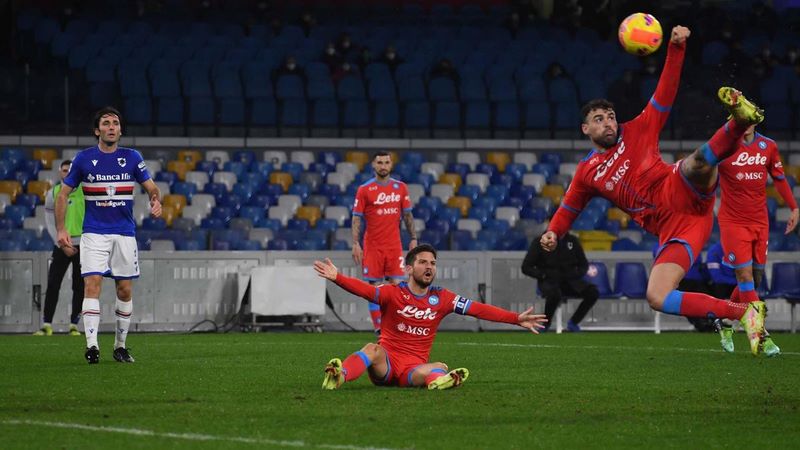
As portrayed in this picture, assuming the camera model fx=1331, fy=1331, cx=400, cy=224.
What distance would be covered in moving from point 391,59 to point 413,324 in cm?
1906

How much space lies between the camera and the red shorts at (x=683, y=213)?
9.73 m

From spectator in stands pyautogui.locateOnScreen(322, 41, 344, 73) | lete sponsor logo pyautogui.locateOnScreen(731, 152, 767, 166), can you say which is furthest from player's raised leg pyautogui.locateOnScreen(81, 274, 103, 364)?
spectator in stands pyautogui.locateOnScreen(322, 41, 344, 73)

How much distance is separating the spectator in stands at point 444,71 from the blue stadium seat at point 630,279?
773 centimetres

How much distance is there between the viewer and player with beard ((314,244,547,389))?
31.0 ft

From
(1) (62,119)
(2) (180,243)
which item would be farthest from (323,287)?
(1) (62,119)

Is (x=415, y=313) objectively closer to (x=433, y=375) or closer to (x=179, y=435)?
(x=433, y=375)

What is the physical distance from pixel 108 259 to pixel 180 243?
31.1 feet

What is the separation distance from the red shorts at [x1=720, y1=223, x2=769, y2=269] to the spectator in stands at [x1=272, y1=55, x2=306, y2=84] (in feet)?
46.8

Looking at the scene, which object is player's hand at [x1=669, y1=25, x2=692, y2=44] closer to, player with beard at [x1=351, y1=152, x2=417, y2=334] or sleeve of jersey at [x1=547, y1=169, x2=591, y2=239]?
sleeve of jersey at [x1=547, y1=169, x2=591, y2=239]

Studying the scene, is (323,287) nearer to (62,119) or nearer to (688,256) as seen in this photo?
(62,119)

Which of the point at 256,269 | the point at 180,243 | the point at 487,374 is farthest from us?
the point at 180,243

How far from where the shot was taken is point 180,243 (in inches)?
848

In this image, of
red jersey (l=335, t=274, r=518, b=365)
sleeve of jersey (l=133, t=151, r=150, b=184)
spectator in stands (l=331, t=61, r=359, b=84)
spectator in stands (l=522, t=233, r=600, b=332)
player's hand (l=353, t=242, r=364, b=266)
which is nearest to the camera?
red jersey (l=335, t=274, r=518, b=365)

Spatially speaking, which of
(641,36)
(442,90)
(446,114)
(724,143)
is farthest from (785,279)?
(724,143)
